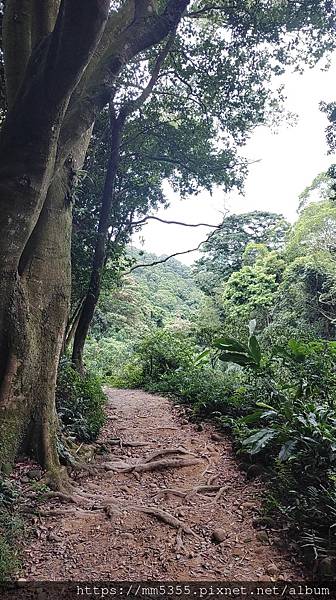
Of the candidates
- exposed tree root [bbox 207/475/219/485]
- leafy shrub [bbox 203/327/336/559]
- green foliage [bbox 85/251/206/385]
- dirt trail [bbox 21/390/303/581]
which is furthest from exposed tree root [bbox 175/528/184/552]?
green foliage [bbox 85/251/206/385]

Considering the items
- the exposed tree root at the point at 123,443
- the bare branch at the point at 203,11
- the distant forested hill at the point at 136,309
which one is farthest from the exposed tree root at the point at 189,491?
the bare branch at the point at 203,11

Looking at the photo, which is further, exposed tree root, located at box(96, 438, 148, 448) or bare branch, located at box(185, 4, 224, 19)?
bare branch, located at box(185, 4, 224, 19)

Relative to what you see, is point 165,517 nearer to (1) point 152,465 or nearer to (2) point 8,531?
(1) point 152,465

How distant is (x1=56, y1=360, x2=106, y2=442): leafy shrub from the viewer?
4754mm

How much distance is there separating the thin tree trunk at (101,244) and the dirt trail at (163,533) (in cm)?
314

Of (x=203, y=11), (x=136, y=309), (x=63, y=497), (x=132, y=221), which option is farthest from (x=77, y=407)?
(x=136, y=309)

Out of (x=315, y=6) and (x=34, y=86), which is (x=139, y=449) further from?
(x=315, y=6)

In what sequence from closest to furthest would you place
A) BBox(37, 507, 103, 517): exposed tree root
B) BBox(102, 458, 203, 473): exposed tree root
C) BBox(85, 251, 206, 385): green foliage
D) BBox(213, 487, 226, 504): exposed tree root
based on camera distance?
BBox(37, 507, 103, 517): exposed tree root → BBox(213, 487, 226, 504): exposed tree root → BBox(102, 458, 203, 473): exposed tree root → BBox(85, 251, 206, 385): green foliage

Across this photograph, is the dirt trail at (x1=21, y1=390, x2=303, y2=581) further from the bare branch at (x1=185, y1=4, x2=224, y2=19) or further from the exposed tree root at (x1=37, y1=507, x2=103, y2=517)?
the bare branch at (x1=185, y1=4, x2=224, y2=19)

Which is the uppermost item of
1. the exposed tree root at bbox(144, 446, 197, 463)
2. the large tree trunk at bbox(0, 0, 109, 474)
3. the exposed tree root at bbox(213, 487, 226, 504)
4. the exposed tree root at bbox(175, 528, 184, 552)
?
the large tree trunk at bbox(0, 0, 109, 474)

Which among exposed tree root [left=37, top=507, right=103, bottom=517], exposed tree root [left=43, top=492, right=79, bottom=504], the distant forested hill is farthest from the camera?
the distant forested hill

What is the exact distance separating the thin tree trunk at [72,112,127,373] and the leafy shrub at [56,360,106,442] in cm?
155

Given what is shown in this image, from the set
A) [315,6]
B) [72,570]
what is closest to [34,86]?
[72,570]

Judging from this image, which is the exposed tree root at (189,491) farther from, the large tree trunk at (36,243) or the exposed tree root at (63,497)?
the large tree trunk at (36,243)
